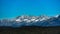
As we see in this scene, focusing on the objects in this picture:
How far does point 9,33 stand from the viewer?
6.11ft

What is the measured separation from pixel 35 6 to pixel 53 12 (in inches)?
7.3

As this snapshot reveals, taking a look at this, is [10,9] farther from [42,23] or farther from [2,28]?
[42,23]

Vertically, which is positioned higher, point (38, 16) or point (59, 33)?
point (38, 16)

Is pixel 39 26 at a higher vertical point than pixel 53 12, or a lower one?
lower

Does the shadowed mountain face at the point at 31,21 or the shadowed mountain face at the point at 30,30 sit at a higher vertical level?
the shadowed mountain face at the point at 31,21

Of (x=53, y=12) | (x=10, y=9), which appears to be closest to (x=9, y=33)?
(x=10, y=9)

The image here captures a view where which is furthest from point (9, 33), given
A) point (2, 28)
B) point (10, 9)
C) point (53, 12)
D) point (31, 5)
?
point (53, 12)

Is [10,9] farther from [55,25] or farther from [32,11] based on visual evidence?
[55,25]

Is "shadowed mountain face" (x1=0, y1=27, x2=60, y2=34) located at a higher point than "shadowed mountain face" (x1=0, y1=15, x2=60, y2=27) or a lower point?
lower

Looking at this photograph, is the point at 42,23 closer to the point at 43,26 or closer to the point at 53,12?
the point at 43,26

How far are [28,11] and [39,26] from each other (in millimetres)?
181

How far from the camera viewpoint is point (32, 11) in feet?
6.09

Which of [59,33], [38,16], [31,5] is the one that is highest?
Result: [31,5]

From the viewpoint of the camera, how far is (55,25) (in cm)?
183
